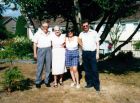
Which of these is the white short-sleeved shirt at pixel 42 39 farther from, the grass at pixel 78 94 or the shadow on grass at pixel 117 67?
the shadow on grass at pixel 117 67

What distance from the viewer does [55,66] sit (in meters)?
12.5

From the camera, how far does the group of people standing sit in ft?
39.4

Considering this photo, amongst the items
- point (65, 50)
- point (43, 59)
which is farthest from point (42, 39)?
point (65, 50)

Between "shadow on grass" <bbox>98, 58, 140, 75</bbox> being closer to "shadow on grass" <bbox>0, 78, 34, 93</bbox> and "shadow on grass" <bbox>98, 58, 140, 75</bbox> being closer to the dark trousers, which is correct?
the dark trousers

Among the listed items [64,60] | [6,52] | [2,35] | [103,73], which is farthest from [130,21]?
[64,60]

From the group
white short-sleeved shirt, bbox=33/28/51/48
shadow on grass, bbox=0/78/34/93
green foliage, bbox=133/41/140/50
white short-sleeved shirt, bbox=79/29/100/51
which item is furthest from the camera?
green foliage, bbox=133/41/140/50

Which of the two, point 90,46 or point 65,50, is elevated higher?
point 90,46

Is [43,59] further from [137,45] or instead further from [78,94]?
[137,45]

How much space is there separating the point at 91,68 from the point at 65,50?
114cm

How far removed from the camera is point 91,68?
12281 millimetres

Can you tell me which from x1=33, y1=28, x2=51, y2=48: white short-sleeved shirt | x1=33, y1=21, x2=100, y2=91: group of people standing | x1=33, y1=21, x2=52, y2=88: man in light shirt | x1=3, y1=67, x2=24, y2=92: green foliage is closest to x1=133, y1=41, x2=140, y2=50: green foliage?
x1=33, y1=21, x2=100, y2=91: group of people standing

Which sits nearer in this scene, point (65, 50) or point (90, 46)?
point (90, 46)

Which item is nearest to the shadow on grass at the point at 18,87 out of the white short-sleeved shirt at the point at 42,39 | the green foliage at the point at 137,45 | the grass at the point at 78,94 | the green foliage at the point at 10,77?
the green foliage at the point at 10,77

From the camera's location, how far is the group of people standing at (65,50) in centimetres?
1202
